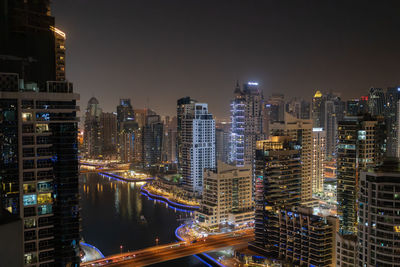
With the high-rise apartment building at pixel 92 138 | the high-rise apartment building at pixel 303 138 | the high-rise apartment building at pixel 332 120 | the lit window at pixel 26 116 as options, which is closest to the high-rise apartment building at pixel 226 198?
the high-rise apartment building at pixel 303 138

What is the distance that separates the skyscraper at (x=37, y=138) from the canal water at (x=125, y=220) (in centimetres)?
609

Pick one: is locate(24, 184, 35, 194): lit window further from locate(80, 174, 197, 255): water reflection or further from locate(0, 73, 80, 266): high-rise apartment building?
locate(80, 174, 197, 255): water reflection

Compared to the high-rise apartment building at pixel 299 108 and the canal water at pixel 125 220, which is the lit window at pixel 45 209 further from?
the high-rise apartment building at pixel 299 108

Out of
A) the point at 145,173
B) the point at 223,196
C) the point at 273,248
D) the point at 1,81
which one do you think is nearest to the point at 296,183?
the point at 273,248

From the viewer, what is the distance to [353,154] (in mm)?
12789

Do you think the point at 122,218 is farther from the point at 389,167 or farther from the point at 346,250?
the point at 389,167

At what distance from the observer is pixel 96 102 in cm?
5034

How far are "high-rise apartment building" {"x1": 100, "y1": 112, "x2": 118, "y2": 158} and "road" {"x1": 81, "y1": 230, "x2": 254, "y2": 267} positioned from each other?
30.0 meters

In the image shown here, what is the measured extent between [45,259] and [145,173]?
24693mm

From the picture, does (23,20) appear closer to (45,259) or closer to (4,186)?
(4,186)

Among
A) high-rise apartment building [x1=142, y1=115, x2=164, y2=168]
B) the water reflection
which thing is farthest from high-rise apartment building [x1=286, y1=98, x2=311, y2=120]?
the water reflection

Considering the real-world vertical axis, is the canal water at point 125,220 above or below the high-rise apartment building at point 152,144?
below

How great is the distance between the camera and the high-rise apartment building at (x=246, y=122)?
87.0 ft

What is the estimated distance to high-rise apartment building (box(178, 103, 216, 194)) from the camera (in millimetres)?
22547
